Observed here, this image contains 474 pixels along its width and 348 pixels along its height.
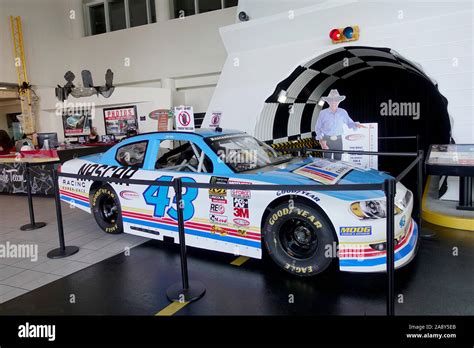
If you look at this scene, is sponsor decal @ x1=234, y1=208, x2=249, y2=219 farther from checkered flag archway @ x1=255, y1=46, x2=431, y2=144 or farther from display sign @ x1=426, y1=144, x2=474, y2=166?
checkered flag archway @ x1=255, y1=46, x2=431, y2=144

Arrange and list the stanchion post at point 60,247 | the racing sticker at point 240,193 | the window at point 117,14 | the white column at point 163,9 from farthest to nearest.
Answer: the window at point 117,14 < the white column at point 163,9 < the stanchion post at point 60,247 < the racing sticker at point 240,193

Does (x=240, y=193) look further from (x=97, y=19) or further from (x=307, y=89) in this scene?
(x=97, y=19)

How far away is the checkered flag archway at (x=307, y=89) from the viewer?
26.0 ft

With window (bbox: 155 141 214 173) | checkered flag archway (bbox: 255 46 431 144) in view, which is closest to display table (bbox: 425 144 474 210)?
checkered flag archway (bbox: 255 46 431 144)

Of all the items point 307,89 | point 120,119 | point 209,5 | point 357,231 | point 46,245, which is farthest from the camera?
point 120,119

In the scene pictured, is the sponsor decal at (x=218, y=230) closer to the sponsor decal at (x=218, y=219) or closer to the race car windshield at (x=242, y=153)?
the sponsor decal at (x=218, y=219)

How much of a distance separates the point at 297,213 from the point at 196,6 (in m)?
13.2

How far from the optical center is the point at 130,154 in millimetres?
5312

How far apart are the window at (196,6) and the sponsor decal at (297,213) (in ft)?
40.4

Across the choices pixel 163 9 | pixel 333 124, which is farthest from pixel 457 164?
pixel 163 9

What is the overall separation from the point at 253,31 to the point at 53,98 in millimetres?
11699

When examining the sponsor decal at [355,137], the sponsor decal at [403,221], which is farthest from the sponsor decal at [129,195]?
the sponsor decal at [355,137]

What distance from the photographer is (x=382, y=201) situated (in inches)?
135
